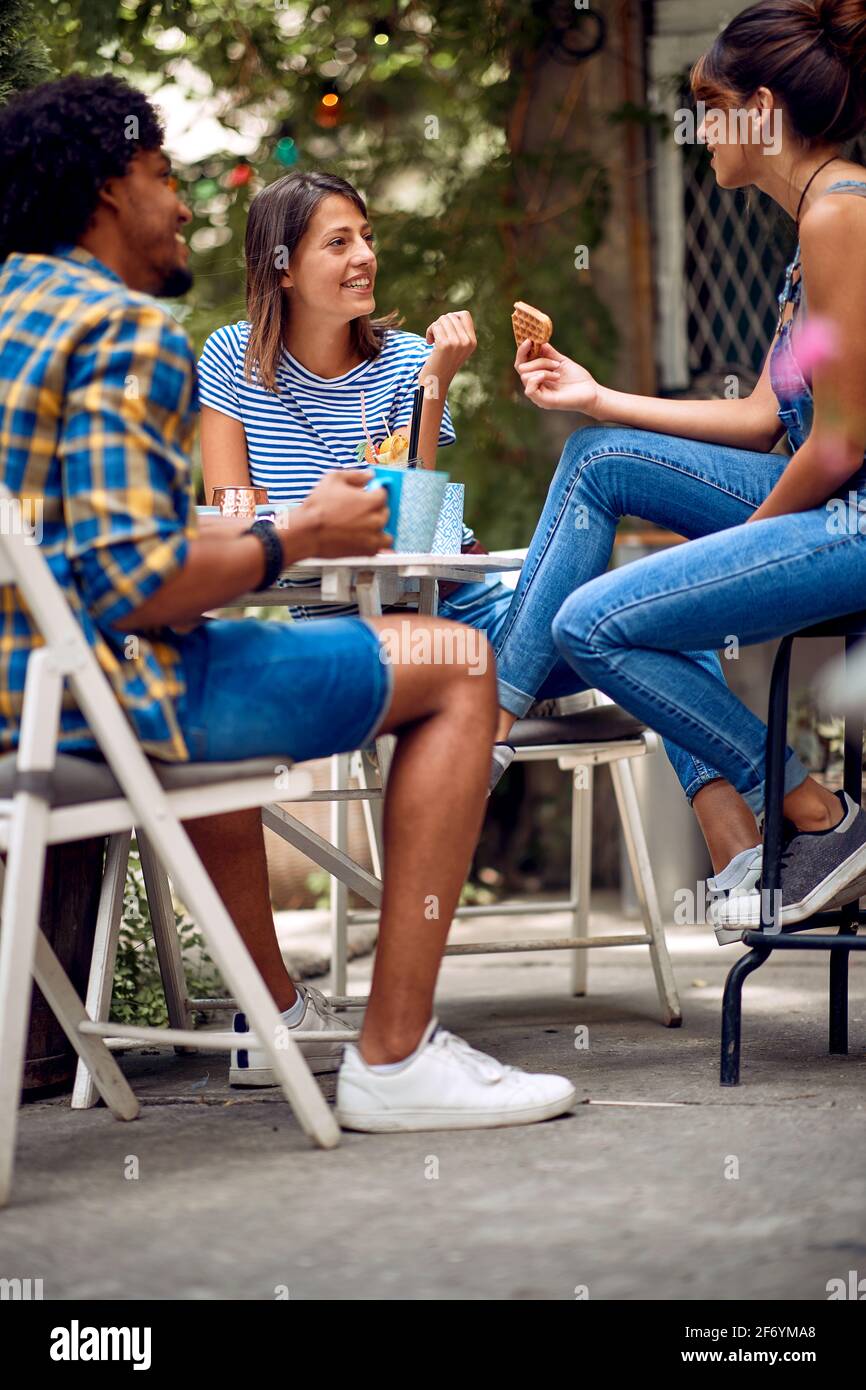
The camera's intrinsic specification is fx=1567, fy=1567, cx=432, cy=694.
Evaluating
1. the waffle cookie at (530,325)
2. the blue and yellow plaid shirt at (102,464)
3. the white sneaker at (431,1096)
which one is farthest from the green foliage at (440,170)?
the blue and yellow plaid shirt at (102,464)

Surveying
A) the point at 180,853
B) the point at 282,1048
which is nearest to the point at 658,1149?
the point at 282,1048

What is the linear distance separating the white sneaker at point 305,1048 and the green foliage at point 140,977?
528mm

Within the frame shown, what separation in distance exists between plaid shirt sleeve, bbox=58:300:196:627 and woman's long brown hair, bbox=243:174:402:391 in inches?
51.0

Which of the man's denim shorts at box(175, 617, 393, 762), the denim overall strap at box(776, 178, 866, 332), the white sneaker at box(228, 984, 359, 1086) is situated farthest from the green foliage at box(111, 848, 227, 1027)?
the denim overall strap at box(776, 178, 866, 332)

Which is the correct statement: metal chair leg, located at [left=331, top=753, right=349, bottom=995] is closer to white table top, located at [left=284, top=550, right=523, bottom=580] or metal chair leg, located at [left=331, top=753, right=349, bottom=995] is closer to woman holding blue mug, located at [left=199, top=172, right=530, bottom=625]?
woman holding blue mug, located at [left=199, top=172, right=530, bottom=625]

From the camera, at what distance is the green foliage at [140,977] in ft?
10.8

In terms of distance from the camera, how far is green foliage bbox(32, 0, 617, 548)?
17.3ft

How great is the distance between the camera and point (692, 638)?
2.51 metres

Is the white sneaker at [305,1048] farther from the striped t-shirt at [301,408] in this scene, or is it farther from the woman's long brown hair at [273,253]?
the woman's long brown hair at [273,253]

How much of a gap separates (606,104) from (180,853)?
433cm

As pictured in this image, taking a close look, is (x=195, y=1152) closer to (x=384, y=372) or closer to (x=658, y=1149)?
(x=658, y=1149)

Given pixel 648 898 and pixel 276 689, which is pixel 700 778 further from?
pixel 276 689

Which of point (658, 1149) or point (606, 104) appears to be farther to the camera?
point (606, 104)
